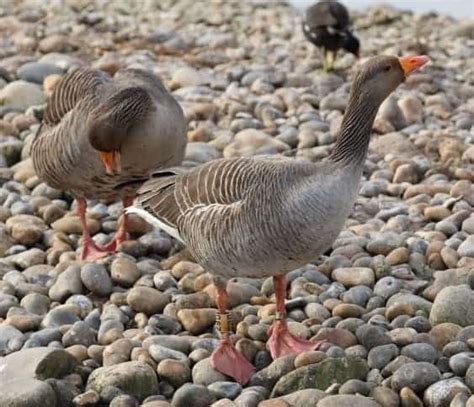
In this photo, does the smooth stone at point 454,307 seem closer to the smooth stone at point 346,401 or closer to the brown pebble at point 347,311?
the brown pebble at point 347,311

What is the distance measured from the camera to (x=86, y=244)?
25.6 ft

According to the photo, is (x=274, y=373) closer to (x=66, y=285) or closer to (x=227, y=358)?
(x=227, y=358)

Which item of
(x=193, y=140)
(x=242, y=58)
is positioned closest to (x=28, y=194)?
(x=193, y=140)

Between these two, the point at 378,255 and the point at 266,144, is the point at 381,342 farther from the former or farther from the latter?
the point at 266,144

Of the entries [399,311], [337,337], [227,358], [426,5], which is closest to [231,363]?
[227,358]

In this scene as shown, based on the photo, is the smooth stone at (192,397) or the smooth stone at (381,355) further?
the smooth stone at (381,355)

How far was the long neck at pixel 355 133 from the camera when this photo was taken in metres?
5.66

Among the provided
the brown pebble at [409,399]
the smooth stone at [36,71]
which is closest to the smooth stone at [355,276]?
the brown pebble at [409,399]

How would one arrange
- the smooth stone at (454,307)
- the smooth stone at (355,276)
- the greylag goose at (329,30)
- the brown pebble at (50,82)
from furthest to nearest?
the greylag goose at (329,30), the brown pebble at (50,82), the smooth stone at (355,276), the smooth stone at (454,307)

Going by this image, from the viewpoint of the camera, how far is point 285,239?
5.54 metres

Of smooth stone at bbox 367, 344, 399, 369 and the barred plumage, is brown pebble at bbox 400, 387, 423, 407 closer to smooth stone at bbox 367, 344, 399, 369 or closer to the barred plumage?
smooth stone at bbox 367, 344, 399, 369

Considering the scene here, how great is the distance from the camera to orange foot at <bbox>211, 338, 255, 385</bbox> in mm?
5762

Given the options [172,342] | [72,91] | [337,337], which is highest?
[72,91]

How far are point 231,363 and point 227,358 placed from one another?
5 cm
